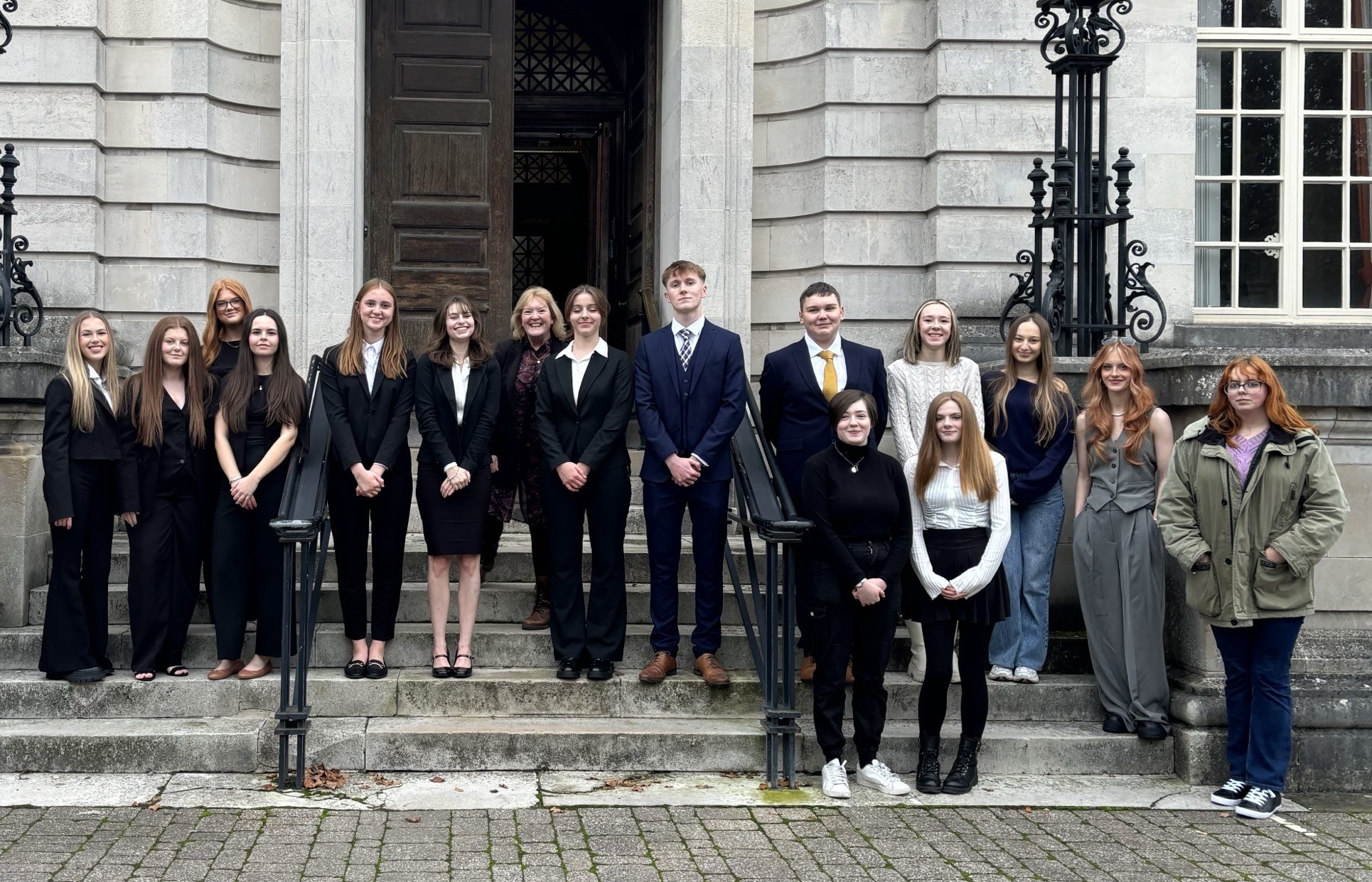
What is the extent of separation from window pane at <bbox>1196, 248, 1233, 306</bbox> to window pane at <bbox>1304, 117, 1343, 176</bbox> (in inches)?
33.0

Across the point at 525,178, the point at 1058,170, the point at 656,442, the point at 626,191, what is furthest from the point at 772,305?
the point at 525,178

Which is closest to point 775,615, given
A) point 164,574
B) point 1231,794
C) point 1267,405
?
point 1231,794

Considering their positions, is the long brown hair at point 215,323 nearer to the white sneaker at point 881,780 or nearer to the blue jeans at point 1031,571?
the white sneaker at point 881,780

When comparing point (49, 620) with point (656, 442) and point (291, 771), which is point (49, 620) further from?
point (656, 442)

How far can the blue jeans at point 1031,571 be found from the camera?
21.5ft

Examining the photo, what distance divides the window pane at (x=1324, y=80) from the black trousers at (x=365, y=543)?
7.09 meters

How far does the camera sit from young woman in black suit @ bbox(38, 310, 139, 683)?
6.27 meters

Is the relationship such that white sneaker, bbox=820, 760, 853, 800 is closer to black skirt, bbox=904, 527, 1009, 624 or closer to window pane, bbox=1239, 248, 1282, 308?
black skirt, bbox=904, 527, 1009, 624

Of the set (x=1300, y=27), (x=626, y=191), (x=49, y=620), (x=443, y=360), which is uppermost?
(x=1300, y=27)

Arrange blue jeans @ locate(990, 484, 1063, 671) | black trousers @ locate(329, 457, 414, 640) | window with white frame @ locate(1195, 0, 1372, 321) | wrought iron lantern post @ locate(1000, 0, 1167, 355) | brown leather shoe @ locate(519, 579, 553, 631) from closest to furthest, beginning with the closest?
black trousers @ locate(329, 457, 414, 640)
blue jeans @ locate(990, 484, 1063, 671)
brown leather shoe @ locate(519, 579, 553, 631)
wrought iron lantern post @ locate(1000, 0, 1167, 355)
window with white frame @ locate(1195, 0, 1372, 321)

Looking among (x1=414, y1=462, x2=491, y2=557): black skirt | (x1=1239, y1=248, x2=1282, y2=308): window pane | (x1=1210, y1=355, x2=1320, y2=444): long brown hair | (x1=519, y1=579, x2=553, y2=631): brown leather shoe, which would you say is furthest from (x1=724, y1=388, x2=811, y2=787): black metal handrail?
(x1=1239, y1=248, x2=1282, y2=308): window pane

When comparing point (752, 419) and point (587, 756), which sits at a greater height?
point (752, 419)

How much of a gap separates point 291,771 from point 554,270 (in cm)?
1464

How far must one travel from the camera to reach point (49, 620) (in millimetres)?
6273
